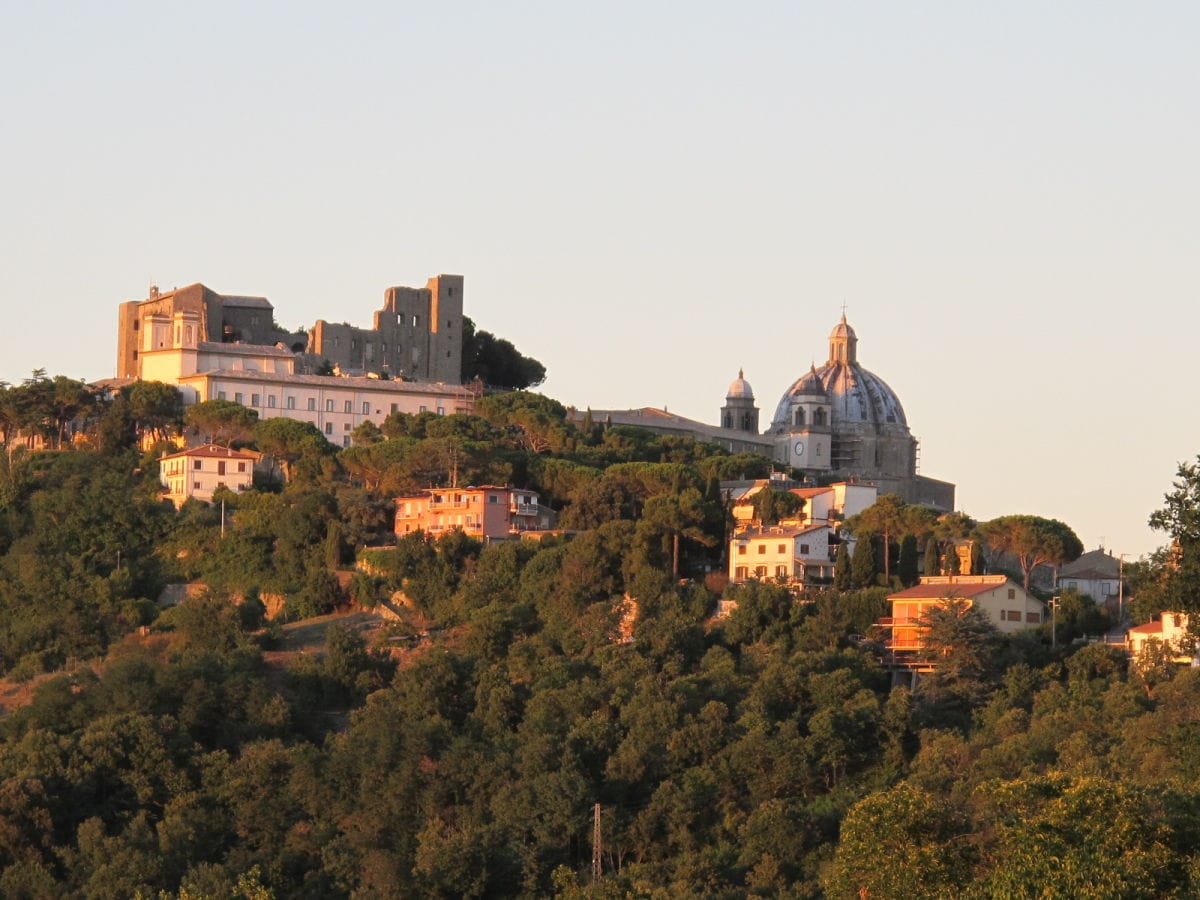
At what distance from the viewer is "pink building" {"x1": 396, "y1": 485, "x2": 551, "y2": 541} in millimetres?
64875

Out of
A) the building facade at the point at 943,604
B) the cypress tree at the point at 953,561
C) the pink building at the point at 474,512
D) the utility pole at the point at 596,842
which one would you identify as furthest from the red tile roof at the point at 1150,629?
the pink building at the point at 474,512

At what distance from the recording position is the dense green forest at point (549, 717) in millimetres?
40500

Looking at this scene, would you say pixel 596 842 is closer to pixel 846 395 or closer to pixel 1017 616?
pixel 1017 616

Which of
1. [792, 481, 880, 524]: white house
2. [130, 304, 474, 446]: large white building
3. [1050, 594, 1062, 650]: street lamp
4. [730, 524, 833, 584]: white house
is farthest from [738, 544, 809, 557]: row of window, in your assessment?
[130, 304, 474, 446]: large white building

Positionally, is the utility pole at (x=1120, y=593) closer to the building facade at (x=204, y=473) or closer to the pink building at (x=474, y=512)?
the pink building at (x=474, y=512)

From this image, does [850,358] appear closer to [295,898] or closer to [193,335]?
[193,335]

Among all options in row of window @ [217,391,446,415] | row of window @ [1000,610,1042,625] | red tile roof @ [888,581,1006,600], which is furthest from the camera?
row of window @ [217,391,446,415]

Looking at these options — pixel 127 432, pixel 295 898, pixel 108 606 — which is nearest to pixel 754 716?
pixel 295 898

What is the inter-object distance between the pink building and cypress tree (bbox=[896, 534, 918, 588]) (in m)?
9.89

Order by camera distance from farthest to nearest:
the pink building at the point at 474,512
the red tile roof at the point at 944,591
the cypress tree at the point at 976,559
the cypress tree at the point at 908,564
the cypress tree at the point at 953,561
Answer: the pink building at the point at 474,512, the cypress tree at the point at 976,559, the cypress tree at the point at 953,561, the cypress tree at the point at 908,564, the red tile roof at the point at 944,591

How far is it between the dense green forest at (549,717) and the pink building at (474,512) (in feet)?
3.62

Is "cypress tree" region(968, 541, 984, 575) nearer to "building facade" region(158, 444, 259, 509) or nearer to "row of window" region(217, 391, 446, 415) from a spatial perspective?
"building facade" region(158, 444, 259, 509)

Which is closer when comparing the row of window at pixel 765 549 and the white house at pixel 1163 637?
the white house at pixel 1163 637

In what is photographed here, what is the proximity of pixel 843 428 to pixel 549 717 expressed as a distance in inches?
1762
